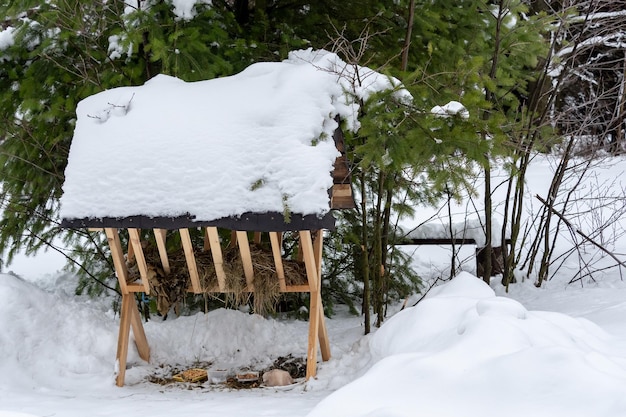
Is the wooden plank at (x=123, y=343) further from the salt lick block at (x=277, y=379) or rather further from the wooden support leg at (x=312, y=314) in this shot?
the wooden support leg at (x=312, y=314)

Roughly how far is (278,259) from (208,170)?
86 centimetres

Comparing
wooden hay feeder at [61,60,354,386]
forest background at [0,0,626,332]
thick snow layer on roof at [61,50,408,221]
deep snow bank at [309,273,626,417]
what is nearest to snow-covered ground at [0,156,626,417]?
deep snow bank at [309,273,626,417]

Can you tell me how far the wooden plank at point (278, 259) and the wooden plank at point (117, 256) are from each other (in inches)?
47.2

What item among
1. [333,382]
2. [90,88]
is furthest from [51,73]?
[333,382]

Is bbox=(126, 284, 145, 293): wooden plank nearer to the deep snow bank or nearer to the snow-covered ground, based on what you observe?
the snow-covered ground

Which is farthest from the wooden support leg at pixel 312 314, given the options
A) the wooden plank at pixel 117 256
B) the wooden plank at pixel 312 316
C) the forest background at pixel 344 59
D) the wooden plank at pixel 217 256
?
the wooden plank at pixel 117 256

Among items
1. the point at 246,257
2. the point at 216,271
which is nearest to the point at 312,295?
the point at 246,257

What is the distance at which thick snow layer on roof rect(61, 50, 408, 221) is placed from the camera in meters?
4.26

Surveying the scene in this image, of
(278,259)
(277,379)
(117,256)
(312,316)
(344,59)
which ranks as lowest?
(277,379)

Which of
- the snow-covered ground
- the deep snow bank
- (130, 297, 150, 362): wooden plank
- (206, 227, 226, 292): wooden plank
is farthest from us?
(130, 297, 150, 362): wooden plank

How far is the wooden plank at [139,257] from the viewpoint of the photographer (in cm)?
480

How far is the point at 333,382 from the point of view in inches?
186

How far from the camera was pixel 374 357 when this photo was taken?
475cm

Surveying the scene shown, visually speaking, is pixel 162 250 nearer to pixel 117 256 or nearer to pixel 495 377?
pixel 117 256
